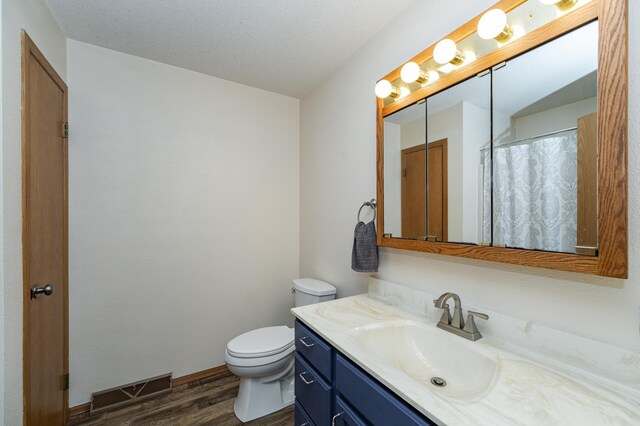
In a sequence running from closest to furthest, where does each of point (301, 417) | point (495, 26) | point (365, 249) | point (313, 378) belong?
point (495, 26) < point (313, 378) < point (301, 417) < point (365, 249)

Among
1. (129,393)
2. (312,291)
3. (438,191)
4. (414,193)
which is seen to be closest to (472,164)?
(438,191)

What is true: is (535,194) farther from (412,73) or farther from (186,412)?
(186,412)

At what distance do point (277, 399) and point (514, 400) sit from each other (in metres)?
1.57

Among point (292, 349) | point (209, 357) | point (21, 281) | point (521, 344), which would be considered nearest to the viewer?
point (521, 344)

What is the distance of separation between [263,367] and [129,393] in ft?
3.42

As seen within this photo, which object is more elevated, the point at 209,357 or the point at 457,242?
the point at 457,242

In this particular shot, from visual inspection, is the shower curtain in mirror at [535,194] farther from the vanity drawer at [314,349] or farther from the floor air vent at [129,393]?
the floor air vent at [129,393]

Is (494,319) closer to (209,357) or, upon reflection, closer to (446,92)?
(446,92)

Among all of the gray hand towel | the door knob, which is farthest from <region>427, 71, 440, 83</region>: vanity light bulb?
the door knob

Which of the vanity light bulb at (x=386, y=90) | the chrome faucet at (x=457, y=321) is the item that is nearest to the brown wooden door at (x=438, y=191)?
the chrome faucet at (x=457, y=321)

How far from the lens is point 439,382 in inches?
39.7

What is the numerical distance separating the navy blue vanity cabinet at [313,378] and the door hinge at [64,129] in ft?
5.99

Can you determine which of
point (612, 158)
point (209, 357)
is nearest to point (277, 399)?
point (209, 357)

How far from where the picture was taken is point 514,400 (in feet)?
2.35
